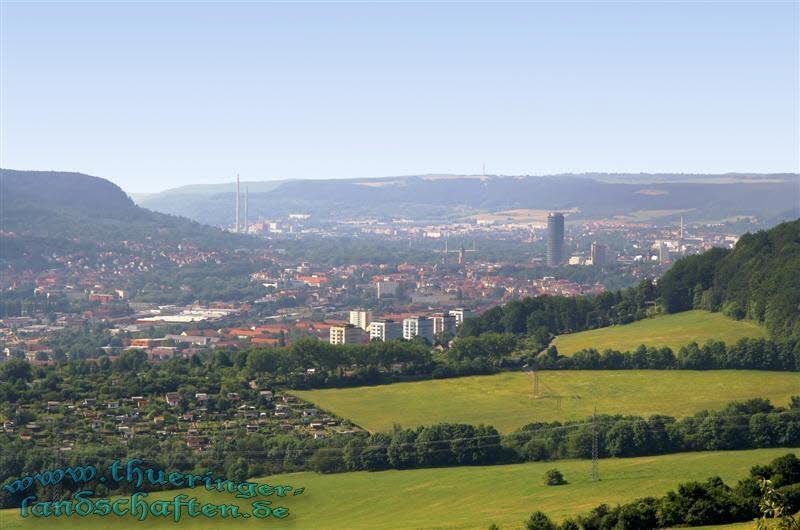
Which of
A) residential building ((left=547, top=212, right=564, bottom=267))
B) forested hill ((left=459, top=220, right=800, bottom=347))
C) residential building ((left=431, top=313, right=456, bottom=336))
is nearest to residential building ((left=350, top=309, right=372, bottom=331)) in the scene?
residential building ((left=431, top=313, right=456, bottom=336))

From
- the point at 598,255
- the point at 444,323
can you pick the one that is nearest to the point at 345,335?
the point at 444,323

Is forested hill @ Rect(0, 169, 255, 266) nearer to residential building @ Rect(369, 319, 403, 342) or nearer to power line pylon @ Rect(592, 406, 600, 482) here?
residential building @ Rect(369, 319, 403, 342)

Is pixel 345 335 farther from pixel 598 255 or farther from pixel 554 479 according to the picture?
pixel 598 255

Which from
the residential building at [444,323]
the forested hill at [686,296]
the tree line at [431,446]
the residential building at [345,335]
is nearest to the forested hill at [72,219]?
the residential building at [444,323]

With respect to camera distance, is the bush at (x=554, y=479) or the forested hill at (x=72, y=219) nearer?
the bush at (x=554, y=479)

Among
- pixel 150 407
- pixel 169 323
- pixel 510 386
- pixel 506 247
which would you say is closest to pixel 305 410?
pixel 150 407

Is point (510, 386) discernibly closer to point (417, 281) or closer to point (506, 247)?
point (417, 281)

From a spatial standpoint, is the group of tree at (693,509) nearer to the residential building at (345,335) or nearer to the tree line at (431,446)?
the tree line at (431,446)
